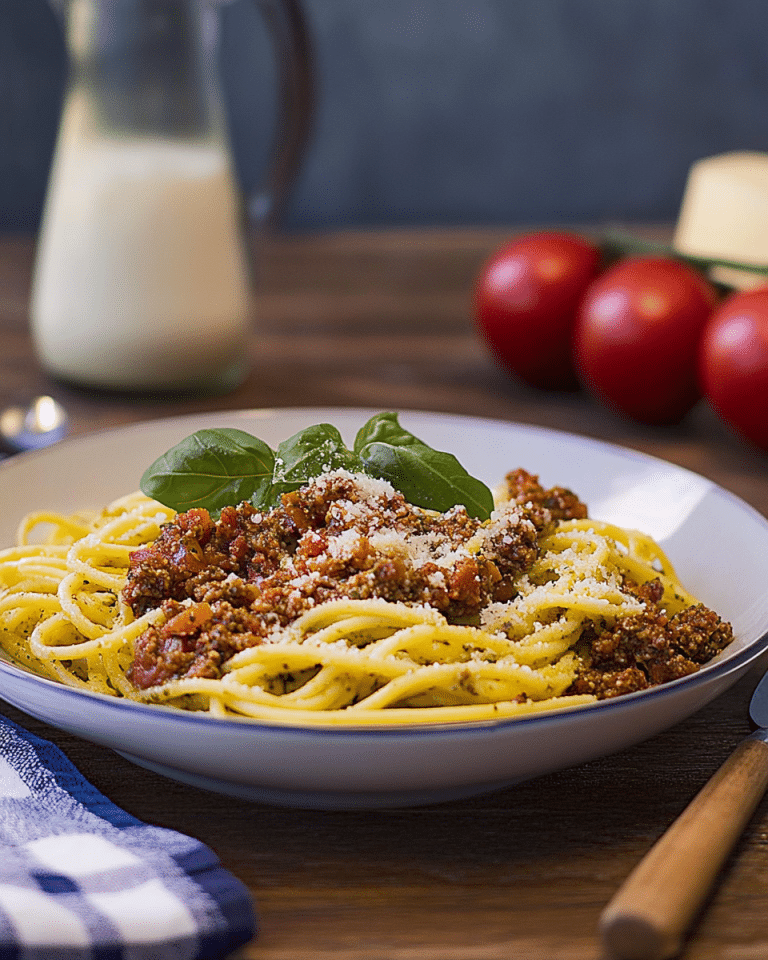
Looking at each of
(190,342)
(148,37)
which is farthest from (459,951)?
(148,37)

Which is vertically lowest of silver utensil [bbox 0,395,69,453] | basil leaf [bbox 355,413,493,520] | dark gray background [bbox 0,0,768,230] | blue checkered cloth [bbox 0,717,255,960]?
blue checkered cloth [bbox 0,717,255,960]

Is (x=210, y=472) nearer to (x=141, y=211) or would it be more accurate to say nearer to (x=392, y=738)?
(x=392, y=738)

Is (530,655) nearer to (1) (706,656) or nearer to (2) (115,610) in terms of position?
(1) (706,656)

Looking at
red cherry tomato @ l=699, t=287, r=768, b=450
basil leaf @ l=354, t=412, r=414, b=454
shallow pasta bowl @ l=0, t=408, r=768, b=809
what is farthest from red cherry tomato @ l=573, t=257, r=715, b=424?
basil leaf @ l=354, t=412, r=414, b=454

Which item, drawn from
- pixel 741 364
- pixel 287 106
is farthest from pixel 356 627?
pixel 287 106

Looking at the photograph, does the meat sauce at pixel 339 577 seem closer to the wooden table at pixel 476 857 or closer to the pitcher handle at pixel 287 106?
the wooden table at pixel 476 857

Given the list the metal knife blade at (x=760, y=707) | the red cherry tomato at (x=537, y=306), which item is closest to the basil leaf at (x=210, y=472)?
the metal knife blade at (x=760, y=707)

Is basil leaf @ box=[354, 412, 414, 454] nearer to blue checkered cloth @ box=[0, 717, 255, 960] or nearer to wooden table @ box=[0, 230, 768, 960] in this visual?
wooden table @ box=[0, 230, 768, 960]
